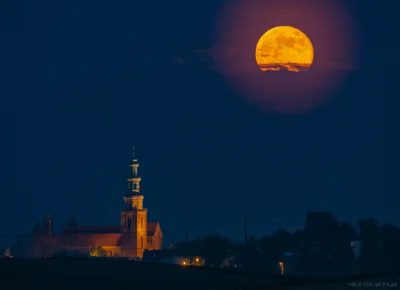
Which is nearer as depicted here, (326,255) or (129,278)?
(129,278)

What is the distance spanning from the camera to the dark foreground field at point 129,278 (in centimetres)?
7656

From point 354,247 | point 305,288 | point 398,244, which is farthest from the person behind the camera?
point 354,247

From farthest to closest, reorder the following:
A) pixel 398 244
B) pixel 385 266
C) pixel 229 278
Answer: pixel 398 244, pixel 385 266, pixel 229 278

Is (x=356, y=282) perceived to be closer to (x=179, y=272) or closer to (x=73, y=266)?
(x=179, y=272)

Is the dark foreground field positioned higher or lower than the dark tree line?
lower

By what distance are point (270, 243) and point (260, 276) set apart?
110306 millimetres

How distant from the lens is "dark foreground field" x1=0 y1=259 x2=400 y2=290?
251 ft

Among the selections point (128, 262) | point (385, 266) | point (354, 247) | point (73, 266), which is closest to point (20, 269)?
point (73, 266)

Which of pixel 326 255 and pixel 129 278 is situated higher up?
pixel 326 255

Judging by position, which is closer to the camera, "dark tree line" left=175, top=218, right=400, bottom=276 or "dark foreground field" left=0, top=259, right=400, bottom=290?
"dark foreground field" left=0, top=259, right=400, bottom=290

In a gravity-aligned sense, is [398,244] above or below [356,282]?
above

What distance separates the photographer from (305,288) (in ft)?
242

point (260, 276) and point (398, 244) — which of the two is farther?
point (398, 244)

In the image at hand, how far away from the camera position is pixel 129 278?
82.2m
